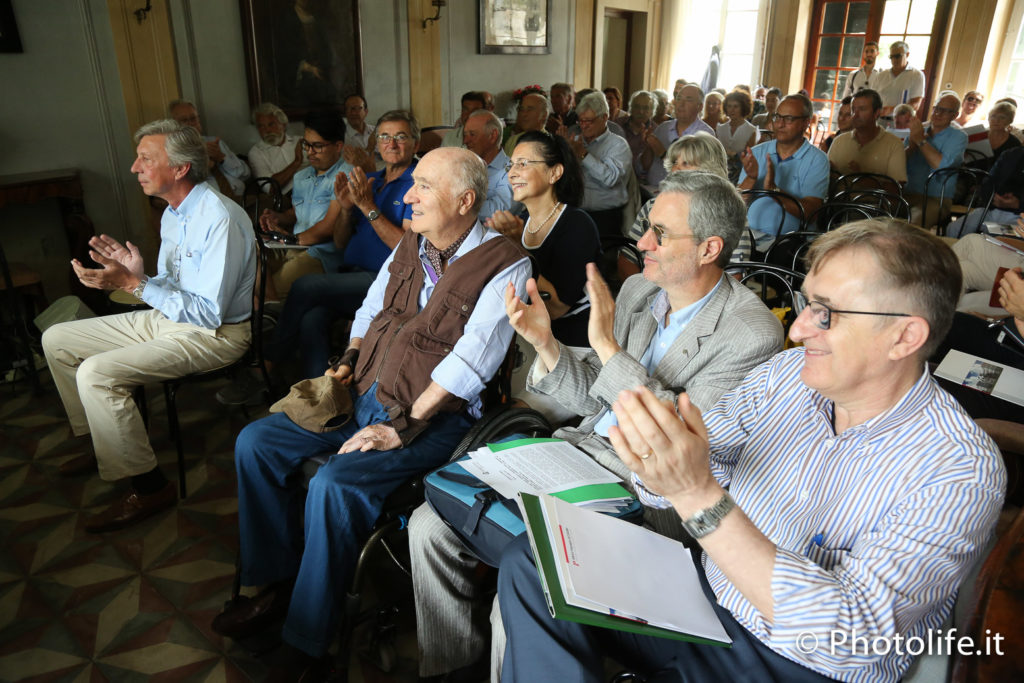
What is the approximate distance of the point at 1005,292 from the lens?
2.01 metres

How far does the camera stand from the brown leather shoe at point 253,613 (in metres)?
1.89

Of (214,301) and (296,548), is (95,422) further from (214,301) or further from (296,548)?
(296,548)

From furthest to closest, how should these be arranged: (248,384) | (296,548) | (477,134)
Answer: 1. (477,134)
2. (248,384)
3. (296,548)

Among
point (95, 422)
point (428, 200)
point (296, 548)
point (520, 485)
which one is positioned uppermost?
point (428, 200)

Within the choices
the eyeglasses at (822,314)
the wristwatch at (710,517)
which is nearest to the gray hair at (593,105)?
the eyeglasses at (822,314)

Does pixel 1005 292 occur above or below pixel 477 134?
below

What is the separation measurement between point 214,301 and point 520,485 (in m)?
1.52

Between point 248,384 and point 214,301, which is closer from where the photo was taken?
point 214,301

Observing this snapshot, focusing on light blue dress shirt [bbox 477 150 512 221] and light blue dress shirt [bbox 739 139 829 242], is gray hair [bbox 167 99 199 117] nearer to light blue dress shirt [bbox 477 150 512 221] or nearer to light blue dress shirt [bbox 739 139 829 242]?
light blue dress shirt [bbox 477 150 512 221]

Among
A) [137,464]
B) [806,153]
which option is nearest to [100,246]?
[137,464]

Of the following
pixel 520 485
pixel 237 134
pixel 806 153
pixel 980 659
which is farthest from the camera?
pixel 237 134

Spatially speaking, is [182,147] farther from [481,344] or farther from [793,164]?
[793,164]

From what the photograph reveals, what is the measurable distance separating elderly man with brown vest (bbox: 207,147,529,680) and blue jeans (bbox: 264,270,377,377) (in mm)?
861

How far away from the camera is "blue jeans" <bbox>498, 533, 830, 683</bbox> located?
1124 mm
